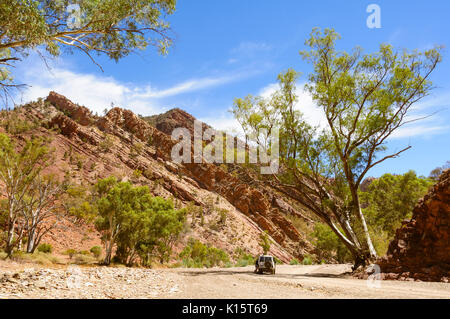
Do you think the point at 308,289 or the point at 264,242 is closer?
the point at 308,289

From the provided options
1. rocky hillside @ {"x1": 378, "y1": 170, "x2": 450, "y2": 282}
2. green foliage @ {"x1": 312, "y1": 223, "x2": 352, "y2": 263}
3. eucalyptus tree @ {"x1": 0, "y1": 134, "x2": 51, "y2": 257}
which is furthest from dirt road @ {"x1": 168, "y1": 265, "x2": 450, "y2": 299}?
green foliage @ {"x1": 312, "y1": 223, "x2": 352, "y2": 263}

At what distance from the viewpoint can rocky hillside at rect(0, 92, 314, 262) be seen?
52.8 meters

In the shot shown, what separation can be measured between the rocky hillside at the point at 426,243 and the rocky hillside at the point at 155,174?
105 feet

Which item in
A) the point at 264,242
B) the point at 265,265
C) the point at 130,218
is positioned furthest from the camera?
the point at 264,242

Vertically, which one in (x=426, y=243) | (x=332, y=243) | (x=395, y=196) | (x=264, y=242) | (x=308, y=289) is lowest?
(x=264, y=242)

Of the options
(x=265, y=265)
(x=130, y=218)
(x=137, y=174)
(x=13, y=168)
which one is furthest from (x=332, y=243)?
(x=137, y=174)

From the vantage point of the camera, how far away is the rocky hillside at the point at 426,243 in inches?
405

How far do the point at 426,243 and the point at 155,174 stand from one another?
5629cm

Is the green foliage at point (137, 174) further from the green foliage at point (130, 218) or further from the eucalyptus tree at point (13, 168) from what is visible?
the eucalyptus tree at point (13, 168)

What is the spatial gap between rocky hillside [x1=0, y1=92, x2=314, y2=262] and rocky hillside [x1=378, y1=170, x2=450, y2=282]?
105 feet

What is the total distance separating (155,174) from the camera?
62.3 meters

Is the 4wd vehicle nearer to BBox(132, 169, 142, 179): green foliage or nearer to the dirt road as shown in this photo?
the dirt road

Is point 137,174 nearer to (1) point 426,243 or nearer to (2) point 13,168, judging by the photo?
(2) point 13,168
